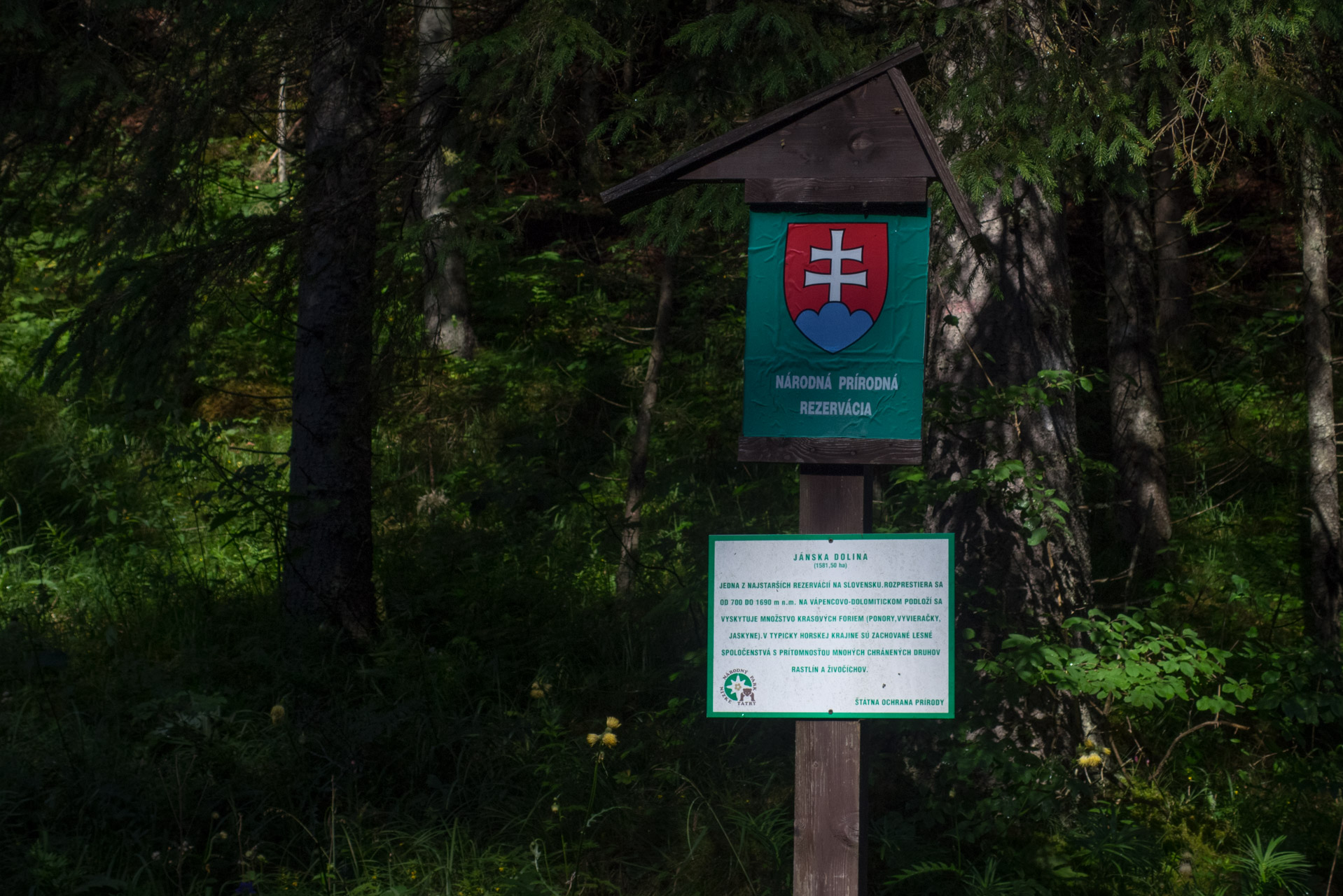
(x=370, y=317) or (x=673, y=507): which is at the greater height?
(x=370, y=317)

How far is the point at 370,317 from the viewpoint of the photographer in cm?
577

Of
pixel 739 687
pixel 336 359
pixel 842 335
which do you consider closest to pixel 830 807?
pixel 739 687

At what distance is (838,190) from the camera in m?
Result: 2.98

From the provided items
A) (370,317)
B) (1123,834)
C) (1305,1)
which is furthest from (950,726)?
(370,317)

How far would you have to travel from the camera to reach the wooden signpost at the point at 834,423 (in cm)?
287

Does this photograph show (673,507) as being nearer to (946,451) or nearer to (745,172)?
(946,451)

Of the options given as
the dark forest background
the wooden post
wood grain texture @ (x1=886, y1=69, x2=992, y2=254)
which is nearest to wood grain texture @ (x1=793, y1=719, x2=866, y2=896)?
the wooden post

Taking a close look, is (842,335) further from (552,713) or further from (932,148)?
(552,713)

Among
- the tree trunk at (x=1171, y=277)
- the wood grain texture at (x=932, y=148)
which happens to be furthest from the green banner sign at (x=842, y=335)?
the tree trunk at (x=1171, y=277)

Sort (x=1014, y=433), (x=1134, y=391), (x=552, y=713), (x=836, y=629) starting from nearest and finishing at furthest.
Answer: (x=836, y=629), (x=552, y=713), (x=1014, y=433), (x=1134, y=391)

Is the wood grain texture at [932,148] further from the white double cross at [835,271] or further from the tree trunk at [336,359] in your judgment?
the tree trunk at [336,359]

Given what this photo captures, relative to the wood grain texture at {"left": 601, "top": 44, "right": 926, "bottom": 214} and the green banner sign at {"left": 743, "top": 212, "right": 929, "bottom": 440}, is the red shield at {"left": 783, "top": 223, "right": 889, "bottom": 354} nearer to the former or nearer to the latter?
the green banner sign at {"left": 743, "top": 212, "right": 929, "bottom": 440}

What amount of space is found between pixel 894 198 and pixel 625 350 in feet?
26.6

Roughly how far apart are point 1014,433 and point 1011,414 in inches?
4.8
